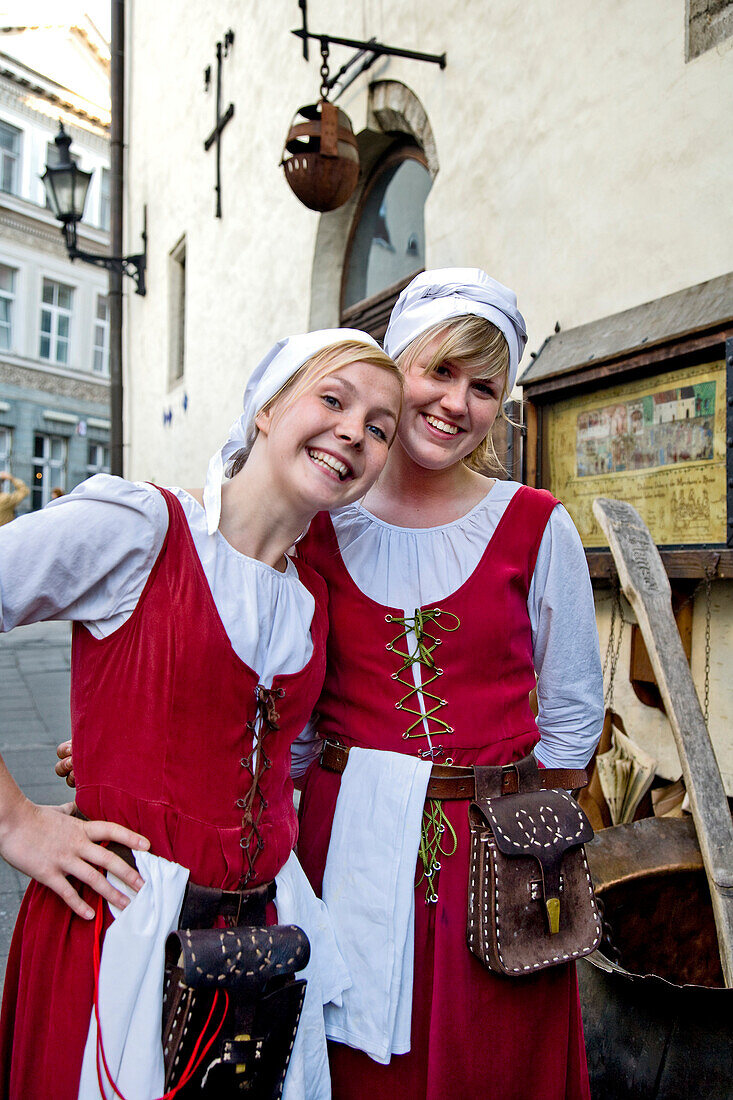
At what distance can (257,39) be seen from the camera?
6.89 metres

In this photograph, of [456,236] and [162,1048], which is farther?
[456,236]

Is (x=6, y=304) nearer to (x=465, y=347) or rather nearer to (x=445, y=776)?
(x=465, y=347)

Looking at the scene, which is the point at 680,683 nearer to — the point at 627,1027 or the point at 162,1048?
the point at 627,1027

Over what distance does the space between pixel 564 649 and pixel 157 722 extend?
75 centimetres

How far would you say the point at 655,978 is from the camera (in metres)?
1.62

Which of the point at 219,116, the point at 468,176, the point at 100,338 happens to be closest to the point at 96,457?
the point at 100,338

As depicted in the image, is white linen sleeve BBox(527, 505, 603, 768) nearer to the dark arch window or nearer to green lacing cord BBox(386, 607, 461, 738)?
green lacing cord BBox(386, 607, 461, 738)

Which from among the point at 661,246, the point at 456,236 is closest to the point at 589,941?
the point at 661,246

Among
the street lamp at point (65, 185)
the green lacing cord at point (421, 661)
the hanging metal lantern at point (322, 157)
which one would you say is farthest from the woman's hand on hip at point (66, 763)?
the street lamp at point (65, 185)

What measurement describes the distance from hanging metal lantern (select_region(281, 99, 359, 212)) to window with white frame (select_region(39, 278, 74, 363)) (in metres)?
18.7

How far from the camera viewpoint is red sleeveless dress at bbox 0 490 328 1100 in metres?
1.07

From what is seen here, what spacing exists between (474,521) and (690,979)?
169cm

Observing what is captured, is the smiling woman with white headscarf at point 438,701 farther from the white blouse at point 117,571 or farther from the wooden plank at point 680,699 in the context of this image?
the wooden plank at point 680,699

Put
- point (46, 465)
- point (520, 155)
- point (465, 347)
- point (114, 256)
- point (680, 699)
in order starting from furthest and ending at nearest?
point (46, 465) < point (114, 256) < point (520, 155) < point (680, 699) < point (465, 347)
